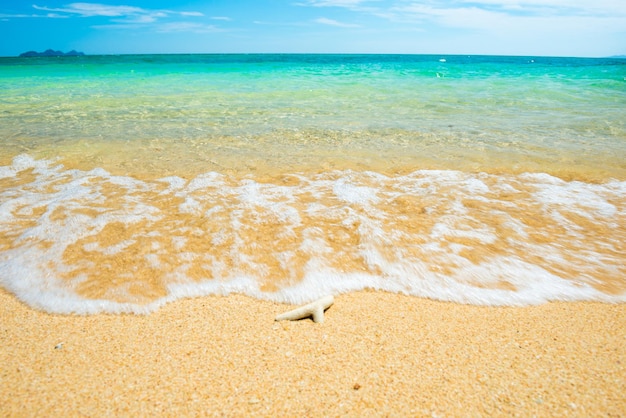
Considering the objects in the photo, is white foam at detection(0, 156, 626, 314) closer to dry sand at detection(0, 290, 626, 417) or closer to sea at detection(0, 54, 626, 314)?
sea at detection(0, 54, 626, 314)

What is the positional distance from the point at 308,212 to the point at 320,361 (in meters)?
2.26

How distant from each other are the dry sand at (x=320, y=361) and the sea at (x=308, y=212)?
217mm

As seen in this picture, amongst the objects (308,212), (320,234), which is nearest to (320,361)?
(320,234)

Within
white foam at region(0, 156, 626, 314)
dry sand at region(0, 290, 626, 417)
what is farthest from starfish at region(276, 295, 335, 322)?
white foam at region(0, 156, 626, 314)

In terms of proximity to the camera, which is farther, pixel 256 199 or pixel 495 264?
pixel 256 199

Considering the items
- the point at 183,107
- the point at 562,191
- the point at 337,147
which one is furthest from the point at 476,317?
the point at 183,107

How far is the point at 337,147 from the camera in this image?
697 cm

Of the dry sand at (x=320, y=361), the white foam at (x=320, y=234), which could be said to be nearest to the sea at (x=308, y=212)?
the white foam at (x=320, y=234)

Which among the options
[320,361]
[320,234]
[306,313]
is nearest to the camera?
[320,361]

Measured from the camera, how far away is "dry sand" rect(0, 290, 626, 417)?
1.87 m

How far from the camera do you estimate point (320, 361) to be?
2.18 m

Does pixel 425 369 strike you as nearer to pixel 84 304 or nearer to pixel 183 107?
pixel 84 304

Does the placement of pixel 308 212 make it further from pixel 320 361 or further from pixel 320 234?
pixel 320 361

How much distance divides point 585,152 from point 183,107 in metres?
10.4
